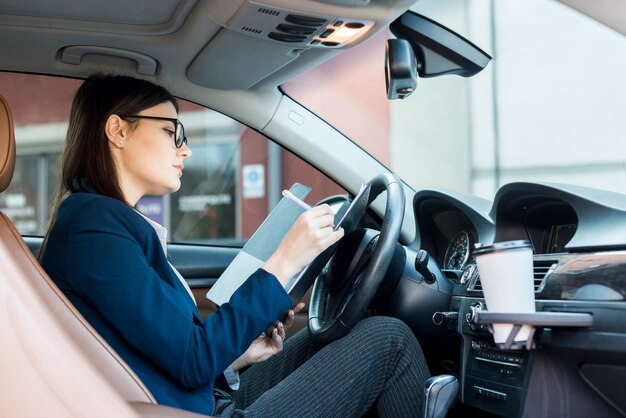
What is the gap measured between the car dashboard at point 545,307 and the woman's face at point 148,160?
2.15 ft

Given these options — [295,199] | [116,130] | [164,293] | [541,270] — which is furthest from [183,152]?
[541,270]

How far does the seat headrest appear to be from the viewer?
113 cm

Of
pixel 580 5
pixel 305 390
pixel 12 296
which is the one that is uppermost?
pixel 580 5

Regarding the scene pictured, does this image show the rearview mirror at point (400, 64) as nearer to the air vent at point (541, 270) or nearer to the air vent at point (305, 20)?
the air vent at point (305, 20)

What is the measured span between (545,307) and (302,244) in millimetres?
462

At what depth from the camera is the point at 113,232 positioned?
4.27ft

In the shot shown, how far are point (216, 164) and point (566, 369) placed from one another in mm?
4824

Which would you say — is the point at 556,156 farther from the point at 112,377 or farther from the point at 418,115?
the point at 112,377

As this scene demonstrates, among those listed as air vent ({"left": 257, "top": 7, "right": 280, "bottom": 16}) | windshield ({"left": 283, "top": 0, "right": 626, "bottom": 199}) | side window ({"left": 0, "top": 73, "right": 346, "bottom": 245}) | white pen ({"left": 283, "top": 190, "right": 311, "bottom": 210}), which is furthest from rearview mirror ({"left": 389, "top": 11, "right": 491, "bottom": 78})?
windshield ({"left": 283, "top": 0, "right": 626, "bottom": 199})

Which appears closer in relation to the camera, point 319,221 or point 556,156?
point 319,221

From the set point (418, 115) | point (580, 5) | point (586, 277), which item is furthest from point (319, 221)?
point (418, 115)

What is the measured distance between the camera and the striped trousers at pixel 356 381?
149cm

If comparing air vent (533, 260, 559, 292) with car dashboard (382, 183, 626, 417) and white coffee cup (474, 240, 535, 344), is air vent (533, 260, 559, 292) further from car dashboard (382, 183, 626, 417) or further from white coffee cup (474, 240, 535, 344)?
white coffee cup (474, 240, 535, 344)

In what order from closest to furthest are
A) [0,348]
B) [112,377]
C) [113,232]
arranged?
[0,348], [112,377], [113,232]
